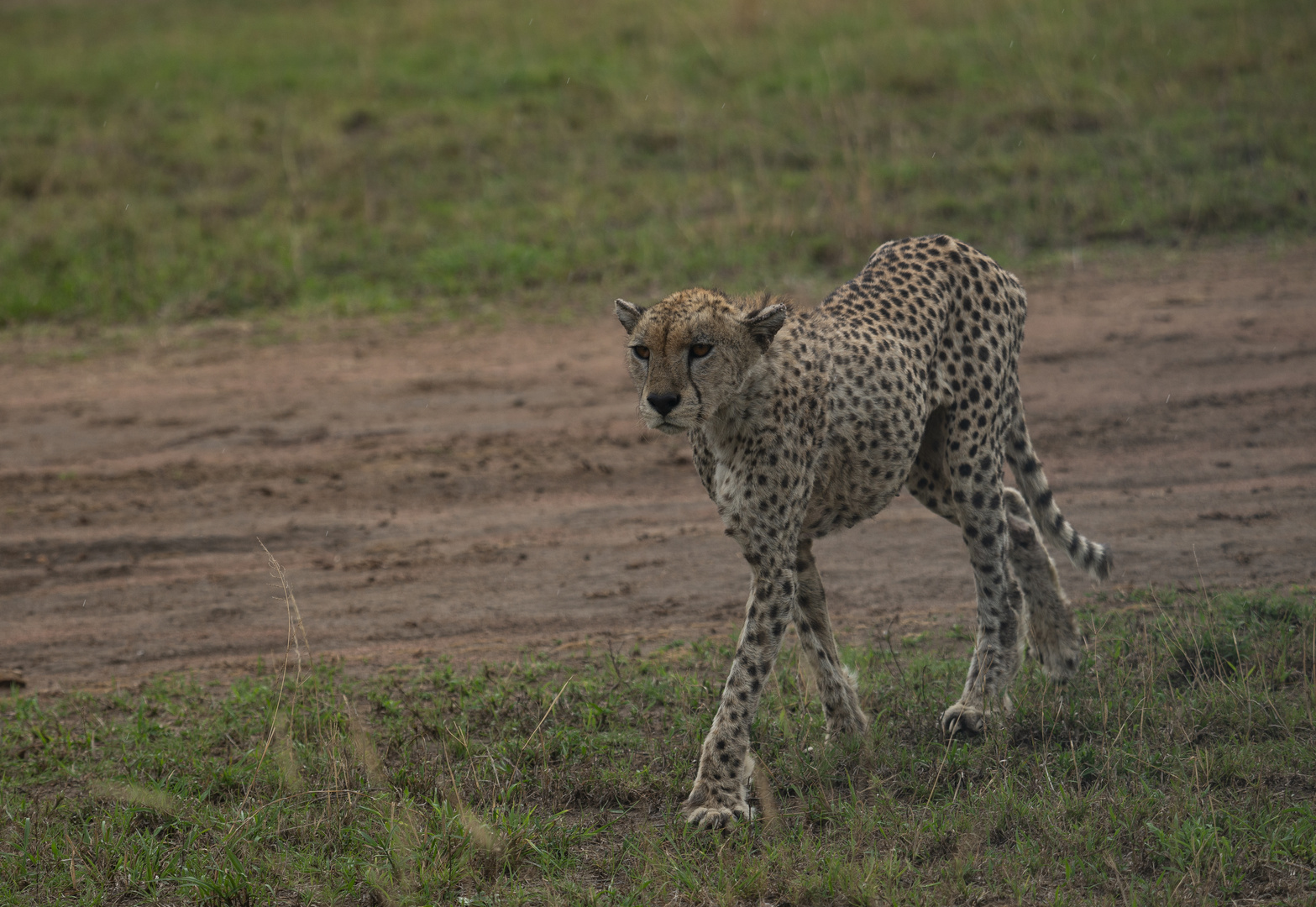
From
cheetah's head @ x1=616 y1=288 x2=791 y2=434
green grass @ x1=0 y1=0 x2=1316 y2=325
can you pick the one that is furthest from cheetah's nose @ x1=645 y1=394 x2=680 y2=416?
green grass @ x1=0 y1=0 x2=1316 y2=325

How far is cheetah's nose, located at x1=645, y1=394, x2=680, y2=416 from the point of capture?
3.83m

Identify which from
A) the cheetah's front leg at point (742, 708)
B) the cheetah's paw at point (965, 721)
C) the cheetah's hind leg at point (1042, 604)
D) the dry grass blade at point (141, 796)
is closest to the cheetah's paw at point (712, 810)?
the cheetah's front leg at point (742, 708)

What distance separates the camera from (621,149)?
39.5ft

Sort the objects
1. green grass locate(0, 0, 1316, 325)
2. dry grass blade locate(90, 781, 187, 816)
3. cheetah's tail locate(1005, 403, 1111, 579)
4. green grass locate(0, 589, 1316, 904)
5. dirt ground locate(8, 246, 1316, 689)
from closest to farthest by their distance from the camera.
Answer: green grass locate(0, 589, 1316, 904)
dry grass blade locate(90, 781, 187, 816)
cheetah's tail locate(1005, 403, 1111, 579)
dirt ground locate(8, 246, 1316, 689)
green grass locate(0, 0, 1316, 325)

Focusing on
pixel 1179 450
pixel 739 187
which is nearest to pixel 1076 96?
pixel 739 187

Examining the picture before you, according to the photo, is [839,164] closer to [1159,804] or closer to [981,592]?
[981,592]

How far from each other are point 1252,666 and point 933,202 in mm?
6286

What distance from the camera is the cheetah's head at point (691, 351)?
12.7 feet

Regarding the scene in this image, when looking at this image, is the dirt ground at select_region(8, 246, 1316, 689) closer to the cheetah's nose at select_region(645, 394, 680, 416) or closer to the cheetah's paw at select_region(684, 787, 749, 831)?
the cheetah's paw at select_region(684, 787, 749, 831)

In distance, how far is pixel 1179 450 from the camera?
277 inches

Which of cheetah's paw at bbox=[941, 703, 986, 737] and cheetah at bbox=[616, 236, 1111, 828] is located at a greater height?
cheetah at bbox=[616, 236, 1111, 828]

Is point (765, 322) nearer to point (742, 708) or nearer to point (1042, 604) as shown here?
point (742, 708)

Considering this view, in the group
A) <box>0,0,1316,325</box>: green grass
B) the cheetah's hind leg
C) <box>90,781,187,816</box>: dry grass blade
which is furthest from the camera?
<box>0,0,1316,325</box>: green grass

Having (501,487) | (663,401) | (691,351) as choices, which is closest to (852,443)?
(691,351)
